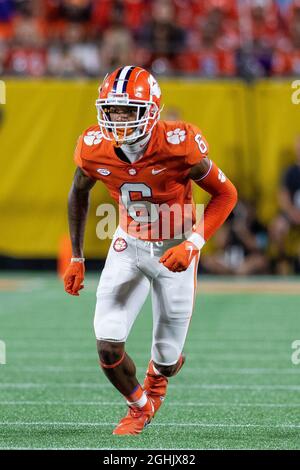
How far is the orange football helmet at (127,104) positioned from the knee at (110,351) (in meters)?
0.80

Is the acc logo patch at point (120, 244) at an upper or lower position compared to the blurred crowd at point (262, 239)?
upper

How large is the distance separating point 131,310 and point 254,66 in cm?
719

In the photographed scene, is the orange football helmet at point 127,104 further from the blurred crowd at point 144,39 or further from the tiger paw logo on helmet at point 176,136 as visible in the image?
the blurred crowd at point 144,39

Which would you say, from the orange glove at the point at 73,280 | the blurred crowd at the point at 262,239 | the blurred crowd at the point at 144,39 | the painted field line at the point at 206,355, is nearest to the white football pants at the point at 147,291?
the orange glove at the point at 73,280

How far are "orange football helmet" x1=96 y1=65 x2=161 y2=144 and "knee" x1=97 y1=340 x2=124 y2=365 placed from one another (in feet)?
2.61

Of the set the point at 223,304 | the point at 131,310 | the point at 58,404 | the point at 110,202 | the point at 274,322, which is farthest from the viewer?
the point at 110,202

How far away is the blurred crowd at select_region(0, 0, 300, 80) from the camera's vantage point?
11180 millimetres

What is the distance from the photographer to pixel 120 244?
14.7 feet

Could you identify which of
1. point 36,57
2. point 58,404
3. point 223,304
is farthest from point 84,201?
point 36,57

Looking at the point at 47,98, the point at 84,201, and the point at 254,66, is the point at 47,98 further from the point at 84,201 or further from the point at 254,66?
the point at 84,201

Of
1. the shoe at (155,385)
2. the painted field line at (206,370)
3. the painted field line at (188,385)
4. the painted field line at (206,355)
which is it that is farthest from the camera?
the painted field line at (206,355)

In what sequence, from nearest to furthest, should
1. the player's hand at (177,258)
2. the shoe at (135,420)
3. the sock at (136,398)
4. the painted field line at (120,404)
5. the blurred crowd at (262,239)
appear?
the player's hand at (177,258), the shoe at (135,420), the sock at (136,398), the painted field line at (120,404), the blurred crowd at (262,239)

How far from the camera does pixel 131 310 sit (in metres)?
4.36

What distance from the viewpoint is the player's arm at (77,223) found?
449 cm
